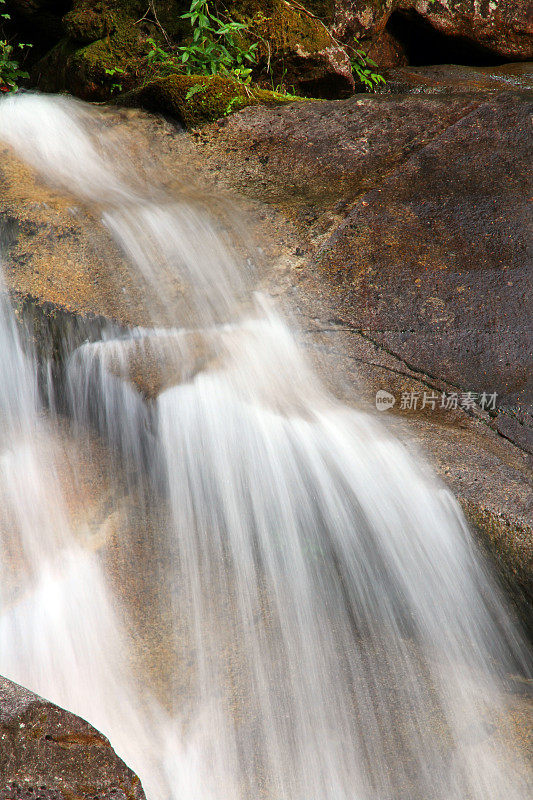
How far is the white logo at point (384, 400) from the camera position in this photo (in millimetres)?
3137

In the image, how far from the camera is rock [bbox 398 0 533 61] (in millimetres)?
6844

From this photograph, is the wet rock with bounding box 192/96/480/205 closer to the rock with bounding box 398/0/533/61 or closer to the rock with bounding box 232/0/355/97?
the rock with bounding box 232/0/355/97

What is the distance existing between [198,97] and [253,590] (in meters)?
3.70

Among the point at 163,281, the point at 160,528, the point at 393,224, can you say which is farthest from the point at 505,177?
the point at 160,528

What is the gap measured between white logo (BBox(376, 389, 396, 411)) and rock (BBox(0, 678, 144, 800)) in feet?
6.50

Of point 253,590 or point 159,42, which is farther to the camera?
point 159,42

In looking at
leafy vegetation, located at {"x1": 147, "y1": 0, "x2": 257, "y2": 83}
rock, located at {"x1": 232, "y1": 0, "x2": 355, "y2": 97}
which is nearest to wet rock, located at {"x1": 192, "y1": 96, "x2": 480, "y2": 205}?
leafy vegetation, located at {"x1": 147, "y1": 0, "x2": 257, "y2": 83}

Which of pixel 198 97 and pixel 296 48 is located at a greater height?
pixel 296 48

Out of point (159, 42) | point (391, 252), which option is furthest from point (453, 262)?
point (159, 42)

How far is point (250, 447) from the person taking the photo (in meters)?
2.96

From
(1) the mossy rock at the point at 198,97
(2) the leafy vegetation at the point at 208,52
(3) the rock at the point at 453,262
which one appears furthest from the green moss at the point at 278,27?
(3) the rock at the point at 453,262

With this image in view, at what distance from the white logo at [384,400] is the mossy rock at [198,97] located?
8.95 ft

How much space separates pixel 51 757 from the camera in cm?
169

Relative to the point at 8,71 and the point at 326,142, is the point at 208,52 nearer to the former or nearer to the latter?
the point at 326,142
